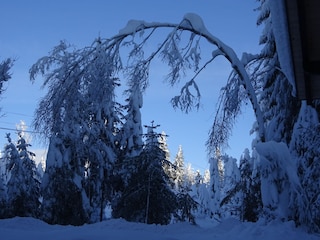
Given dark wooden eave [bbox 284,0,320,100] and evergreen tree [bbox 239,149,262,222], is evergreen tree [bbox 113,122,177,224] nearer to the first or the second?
evergreen tree [bbox 239,149,262,222]

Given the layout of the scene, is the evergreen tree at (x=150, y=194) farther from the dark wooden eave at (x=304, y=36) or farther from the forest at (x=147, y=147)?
the dark wooden eave at (x=304, y=36)

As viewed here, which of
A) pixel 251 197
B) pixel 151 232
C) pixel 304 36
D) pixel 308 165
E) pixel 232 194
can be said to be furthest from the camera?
pixel 232 194

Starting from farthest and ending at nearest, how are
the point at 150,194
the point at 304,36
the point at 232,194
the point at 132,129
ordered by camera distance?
the point at 132,129, the point at 150,194, the point at 232,194, the point at 304,36

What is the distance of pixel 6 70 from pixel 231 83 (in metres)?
11.6

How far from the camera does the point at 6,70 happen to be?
1706 cm

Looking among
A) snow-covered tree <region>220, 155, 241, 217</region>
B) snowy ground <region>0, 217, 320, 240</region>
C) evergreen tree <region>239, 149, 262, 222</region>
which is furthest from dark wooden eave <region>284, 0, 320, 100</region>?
evergreen tree <region>239, 149, 262, 222</region>

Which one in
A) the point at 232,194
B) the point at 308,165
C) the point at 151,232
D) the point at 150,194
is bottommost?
the point at 151,232

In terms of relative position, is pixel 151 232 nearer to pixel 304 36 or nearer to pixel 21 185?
pixel 304 36

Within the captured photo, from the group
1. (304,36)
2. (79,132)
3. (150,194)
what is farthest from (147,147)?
(304,36)

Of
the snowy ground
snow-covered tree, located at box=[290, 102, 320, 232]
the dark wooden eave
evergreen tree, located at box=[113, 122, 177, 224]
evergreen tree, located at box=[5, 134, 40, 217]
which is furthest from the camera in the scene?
evergreen tree, located at box=[5, 134, 40, 217]

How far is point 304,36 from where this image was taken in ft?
8.79

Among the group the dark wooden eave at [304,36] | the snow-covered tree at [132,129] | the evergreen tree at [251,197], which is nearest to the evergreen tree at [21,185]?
the snow-covered tree at [132,129]

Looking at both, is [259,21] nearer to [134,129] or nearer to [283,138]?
[283,138]

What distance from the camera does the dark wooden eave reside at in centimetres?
238
